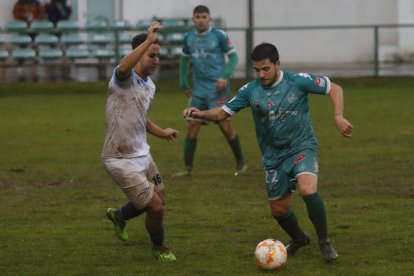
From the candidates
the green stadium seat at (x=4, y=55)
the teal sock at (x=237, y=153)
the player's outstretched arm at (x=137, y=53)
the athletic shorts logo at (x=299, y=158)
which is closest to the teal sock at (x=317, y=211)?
the athletic shorts logo at (x=299, y=158)

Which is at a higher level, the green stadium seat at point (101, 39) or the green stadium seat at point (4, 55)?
the green stadium seat at point (101, 39)

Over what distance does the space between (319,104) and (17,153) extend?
8.93 meters

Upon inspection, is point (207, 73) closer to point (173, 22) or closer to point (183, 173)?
point (183, 173)

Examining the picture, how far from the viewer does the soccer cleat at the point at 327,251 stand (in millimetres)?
8742

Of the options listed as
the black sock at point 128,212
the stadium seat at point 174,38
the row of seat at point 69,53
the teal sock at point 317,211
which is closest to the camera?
the teal sock at point 317,211

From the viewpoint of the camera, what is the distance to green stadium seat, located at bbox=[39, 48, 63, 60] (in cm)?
3049

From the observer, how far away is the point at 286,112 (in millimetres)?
8914

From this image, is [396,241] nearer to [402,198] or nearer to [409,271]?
[409,271]

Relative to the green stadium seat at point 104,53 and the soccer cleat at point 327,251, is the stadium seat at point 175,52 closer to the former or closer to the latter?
the green stadium seat at point 104,53

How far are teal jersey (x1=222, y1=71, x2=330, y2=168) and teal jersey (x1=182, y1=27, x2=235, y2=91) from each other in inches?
237

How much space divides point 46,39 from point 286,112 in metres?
22.5

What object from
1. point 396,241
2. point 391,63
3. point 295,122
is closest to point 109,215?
point 295,122

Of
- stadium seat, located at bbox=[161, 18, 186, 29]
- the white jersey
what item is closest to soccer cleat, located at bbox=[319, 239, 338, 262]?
the white jersey

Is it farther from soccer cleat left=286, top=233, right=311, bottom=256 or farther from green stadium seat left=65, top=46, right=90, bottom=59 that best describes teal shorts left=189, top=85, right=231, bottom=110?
green stadium seat left=65, top=46, right=90, bottom=59
